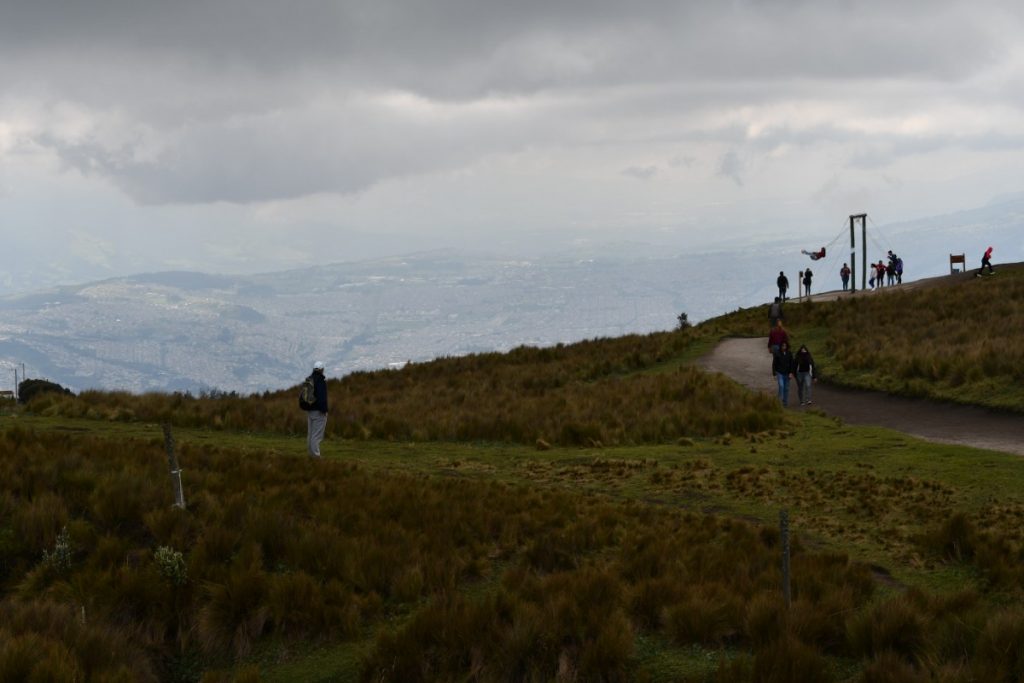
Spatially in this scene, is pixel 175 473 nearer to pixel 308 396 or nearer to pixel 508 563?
pixel 508 563

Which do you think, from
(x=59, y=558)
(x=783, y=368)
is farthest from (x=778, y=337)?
(x=59, y=558)

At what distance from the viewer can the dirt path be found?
2277cm

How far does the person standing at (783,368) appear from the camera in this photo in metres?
29.5

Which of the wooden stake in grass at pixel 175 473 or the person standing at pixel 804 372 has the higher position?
the person standing at pixel 804 372

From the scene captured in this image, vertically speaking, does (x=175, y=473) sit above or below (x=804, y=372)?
below

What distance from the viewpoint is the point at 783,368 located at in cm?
2947

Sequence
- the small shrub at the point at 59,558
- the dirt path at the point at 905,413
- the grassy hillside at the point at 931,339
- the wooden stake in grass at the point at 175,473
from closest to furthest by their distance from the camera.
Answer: the small shrub at the point at 59,558, the wooden stake in grass at the point at 175,473, the dirt path at the point at 905,413, the grassy hillside at the point at 931,339

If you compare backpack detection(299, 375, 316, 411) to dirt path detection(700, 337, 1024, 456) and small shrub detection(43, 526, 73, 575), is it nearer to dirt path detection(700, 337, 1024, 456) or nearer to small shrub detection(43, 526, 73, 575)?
small shrub detection(43, 526, 73, 575)

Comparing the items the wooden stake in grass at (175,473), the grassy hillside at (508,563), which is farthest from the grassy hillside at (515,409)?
the wooden stake in grass at (175,473)

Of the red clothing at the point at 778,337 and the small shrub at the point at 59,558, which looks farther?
the red clothing at the point at 778,337

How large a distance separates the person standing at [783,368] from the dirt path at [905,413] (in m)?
0.61

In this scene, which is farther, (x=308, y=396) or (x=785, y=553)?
(x=308, y=396)

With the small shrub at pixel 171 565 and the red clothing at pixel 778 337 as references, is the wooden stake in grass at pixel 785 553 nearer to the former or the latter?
the small shrub at pixel 171 565

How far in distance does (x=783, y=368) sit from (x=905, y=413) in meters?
3.77
